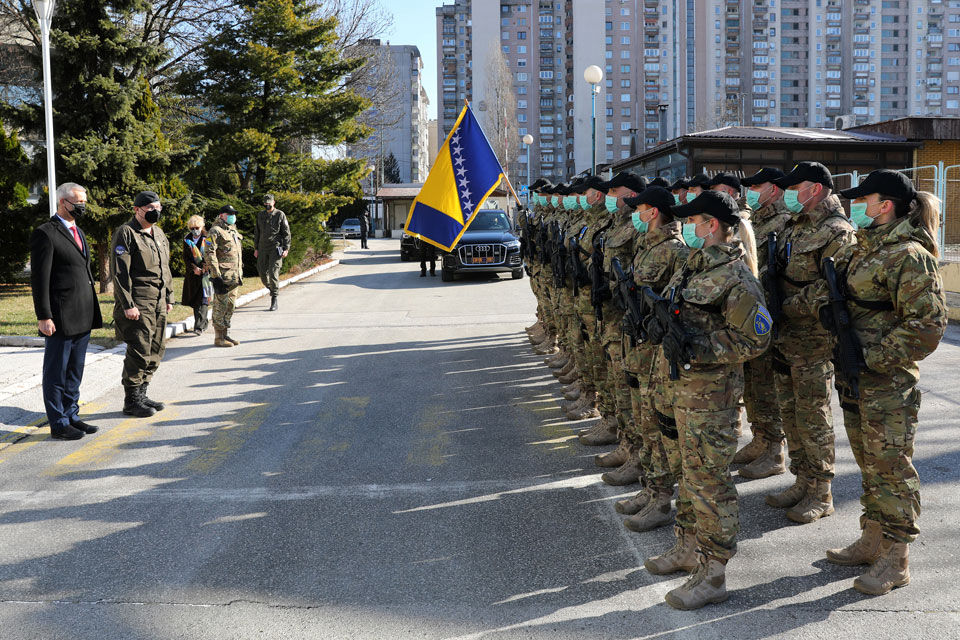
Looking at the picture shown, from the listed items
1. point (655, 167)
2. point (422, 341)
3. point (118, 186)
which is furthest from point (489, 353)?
point (655, 167)

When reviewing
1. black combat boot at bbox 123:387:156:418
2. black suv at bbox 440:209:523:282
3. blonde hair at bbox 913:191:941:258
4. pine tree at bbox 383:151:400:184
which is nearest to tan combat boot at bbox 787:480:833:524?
blonde hair at bbox 913:191:941:258

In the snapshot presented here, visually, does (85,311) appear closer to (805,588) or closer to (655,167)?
(805,588)

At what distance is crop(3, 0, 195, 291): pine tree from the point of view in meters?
14.5

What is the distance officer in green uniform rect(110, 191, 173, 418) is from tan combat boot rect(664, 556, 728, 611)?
5.48 meters

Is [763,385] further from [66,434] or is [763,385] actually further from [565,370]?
[66,434]

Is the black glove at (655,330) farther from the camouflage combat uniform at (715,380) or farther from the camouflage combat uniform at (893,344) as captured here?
the camouflage combat uniform at (893,344)

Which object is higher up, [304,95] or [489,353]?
[304,95]

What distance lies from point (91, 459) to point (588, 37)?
111 m

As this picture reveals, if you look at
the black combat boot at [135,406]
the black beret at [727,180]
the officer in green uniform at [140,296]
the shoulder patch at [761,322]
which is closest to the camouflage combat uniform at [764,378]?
the black beret at [727,180]

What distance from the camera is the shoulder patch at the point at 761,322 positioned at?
3580mm

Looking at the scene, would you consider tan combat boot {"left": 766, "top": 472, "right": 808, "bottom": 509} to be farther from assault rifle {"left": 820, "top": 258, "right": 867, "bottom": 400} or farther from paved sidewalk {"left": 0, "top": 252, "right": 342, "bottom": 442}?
paved sidewalk {"left": 0, "top": 252, "right": 342, "bottom": 442}

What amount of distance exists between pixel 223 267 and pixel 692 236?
8.84m

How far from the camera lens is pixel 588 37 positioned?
355ft

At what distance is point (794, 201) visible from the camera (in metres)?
4.68
